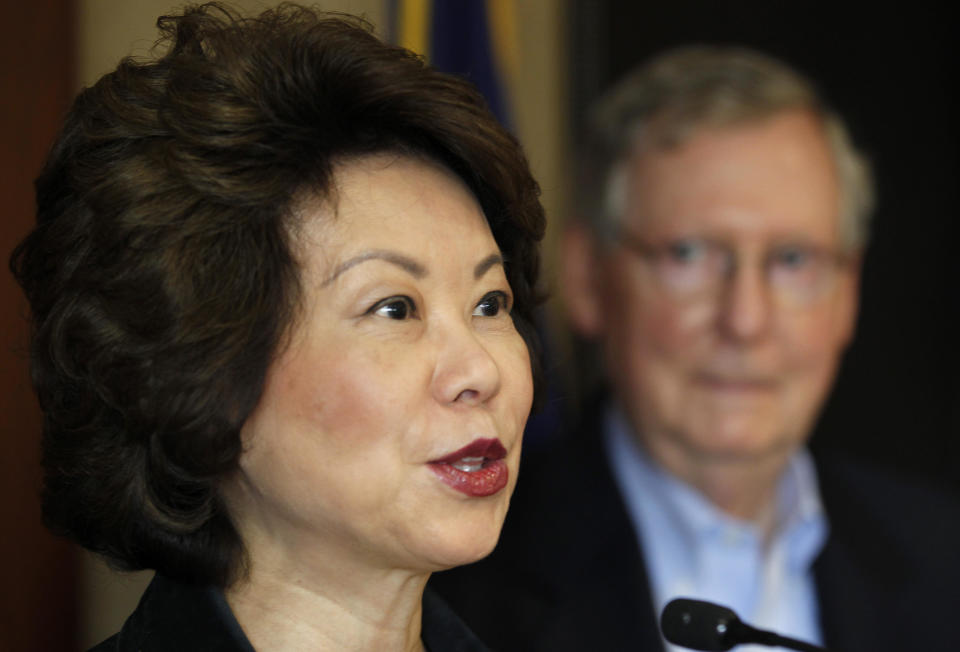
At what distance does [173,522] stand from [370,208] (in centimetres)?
44

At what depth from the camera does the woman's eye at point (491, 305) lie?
1.53 metres

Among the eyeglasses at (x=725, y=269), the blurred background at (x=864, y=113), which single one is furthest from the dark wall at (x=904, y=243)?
the eyeglasses at (x=725, y=269)

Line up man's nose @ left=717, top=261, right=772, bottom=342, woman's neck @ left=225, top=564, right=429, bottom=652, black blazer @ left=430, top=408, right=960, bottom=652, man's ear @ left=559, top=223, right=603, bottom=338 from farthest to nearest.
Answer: man's ear @ left=559, top=223, right=603, bottom=338
man's nose @ left=717, top=261, right=772, bottom=342
black blazer @ left=430, top=408, right=960, bottom=652
woman's neck @ left=225, top=564, right=429, bottom=652

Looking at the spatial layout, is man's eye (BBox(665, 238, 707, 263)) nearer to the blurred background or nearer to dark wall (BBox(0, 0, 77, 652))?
the blurred background

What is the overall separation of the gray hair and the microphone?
5.12ft

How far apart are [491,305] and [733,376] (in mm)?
1426

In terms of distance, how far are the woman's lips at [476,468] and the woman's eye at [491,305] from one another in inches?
7.3

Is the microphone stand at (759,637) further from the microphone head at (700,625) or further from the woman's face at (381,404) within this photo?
the woman's face at (381,404)

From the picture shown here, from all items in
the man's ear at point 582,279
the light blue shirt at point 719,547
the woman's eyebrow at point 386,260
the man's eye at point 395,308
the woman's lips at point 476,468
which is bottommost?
the light blue shirt at point 719,547

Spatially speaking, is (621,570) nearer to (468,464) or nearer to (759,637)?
(759,637)

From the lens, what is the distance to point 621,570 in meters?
2.64

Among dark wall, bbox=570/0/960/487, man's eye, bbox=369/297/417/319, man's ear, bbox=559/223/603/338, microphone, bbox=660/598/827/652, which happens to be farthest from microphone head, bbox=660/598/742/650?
dark wall, bbox=570/0/960/487

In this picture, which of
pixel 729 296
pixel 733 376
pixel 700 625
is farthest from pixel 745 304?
pixel 700 625

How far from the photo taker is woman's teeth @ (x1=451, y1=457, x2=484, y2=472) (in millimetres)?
1402
